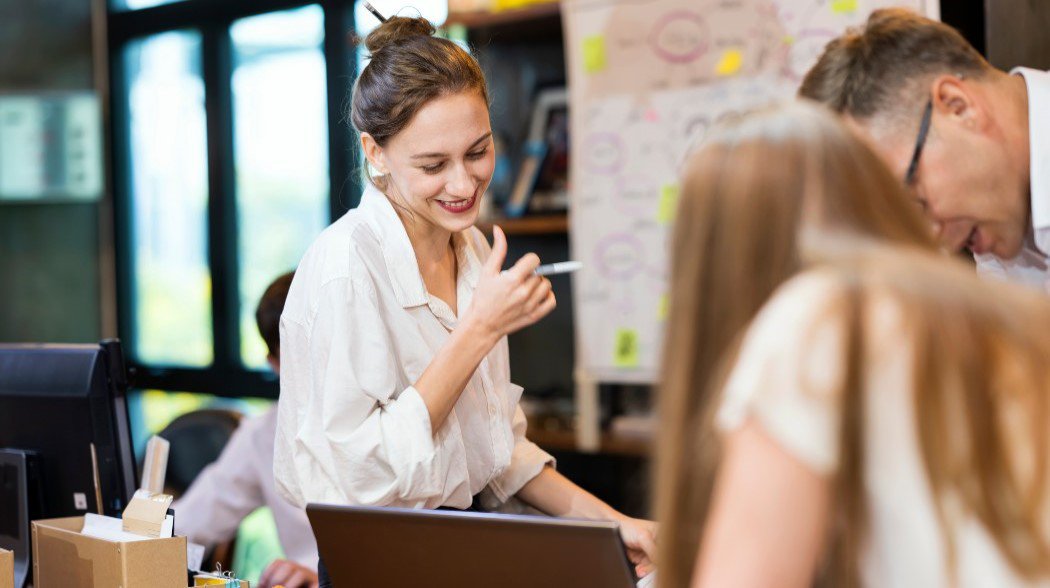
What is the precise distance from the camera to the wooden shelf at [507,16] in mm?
3539

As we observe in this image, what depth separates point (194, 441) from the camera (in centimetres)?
302

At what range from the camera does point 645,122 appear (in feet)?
10.8

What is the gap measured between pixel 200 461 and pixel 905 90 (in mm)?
2152

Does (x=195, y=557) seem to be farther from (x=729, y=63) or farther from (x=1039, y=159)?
(x=729, y=63)

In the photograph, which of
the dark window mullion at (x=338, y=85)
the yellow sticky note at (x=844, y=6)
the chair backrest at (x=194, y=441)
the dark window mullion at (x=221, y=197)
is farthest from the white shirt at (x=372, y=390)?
the dark window mullion at (x=221, y=197)

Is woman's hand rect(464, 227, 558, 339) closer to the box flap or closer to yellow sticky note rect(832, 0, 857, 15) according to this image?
the box flap

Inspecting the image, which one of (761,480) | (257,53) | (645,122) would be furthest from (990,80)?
(257,53)

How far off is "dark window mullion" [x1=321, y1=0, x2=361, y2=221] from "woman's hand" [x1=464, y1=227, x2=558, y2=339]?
2.84 metres

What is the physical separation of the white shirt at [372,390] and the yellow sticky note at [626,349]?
1.65 meters

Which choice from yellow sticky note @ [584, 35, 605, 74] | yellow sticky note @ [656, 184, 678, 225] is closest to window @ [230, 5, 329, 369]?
yellow sticky note @ [584, 35, 605, 74]

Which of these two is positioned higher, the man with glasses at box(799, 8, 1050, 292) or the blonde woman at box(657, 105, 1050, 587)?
the man with glasses at box(799, 8, 1050, 292)

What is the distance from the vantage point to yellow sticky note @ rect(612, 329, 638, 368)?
335 cm

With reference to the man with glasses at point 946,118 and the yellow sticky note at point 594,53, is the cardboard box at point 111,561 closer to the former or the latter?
the man with glasses at point 946,118

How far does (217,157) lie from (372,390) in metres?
3.57
